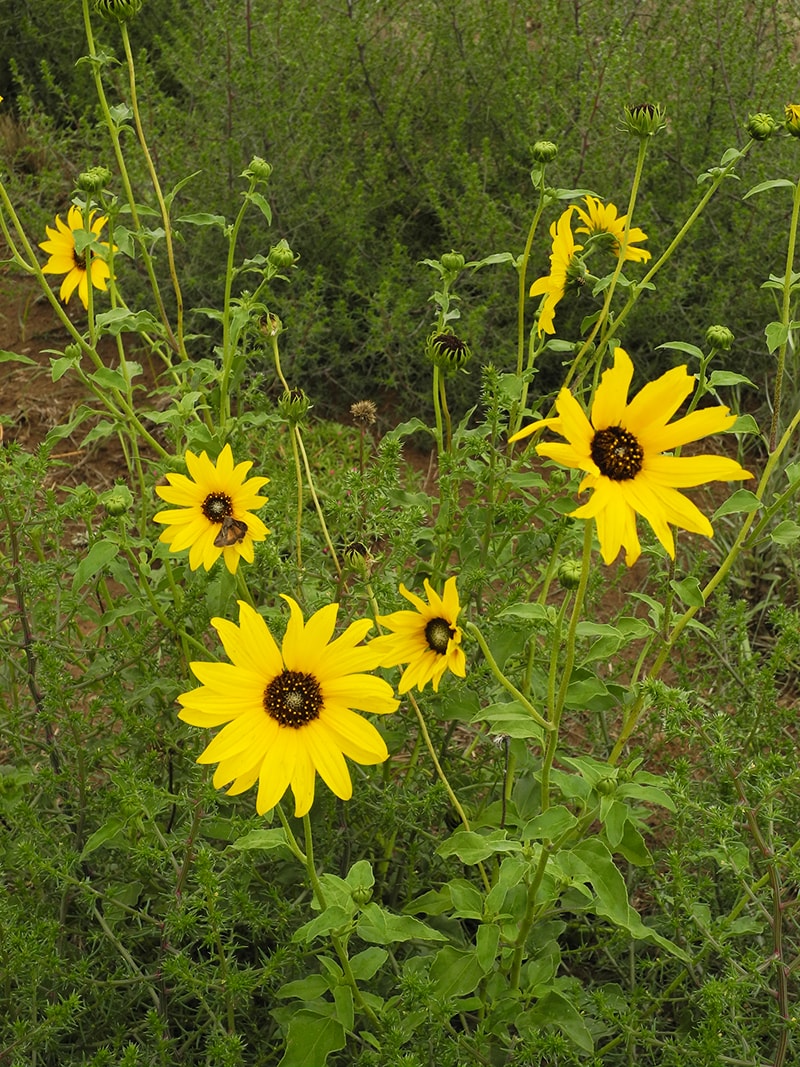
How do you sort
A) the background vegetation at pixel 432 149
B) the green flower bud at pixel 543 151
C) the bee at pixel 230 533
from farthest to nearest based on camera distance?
the background vegetation at pixel 432 149, the green flower bud at pixel 543 151, the bee at pixel 230 533

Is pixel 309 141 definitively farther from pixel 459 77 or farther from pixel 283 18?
pixel 459 77

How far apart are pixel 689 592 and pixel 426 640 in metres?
0.43

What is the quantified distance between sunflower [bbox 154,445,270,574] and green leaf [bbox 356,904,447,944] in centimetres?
56

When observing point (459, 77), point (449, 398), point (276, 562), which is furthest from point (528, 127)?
point (276, 562)

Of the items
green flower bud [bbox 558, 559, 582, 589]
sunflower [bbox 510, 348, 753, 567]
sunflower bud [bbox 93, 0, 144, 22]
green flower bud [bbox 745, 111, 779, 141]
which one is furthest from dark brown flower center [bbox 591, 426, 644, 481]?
sunflower bud [bbox 93, 0, 144, 22]

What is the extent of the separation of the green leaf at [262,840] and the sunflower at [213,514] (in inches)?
16.5

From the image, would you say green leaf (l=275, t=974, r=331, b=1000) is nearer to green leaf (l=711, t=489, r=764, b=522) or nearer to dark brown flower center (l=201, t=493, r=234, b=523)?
dark brown flower center (l=201, t=493, r=234, b=523)

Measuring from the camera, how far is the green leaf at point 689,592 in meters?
1.58

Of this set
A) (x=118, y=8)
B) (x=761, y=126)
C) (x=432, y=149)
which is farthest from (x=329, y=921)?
(x=432, y=149)

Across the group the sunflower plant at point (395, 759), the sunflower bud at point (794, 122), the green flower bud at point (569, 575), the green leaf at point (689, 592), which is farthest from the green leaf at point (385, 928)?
the sunflower bud at point (794, 122)

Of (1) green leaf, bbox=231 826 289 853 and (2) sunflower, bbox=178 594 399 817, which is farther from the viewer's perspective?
(1) green leaf, bbox=231 826 289 853

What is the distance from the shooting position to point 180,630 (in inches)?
71.1

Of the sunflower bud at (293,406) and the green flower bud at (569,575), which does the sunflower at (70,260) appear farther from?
the green flower bud at (569,575)

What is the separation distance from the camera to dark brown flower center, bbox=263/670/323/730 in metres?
1.28
